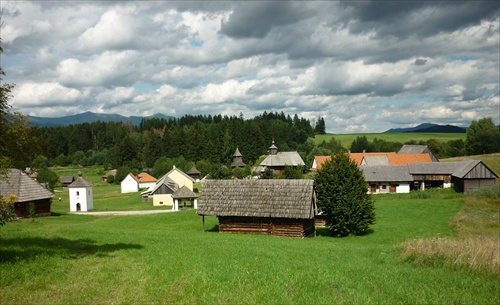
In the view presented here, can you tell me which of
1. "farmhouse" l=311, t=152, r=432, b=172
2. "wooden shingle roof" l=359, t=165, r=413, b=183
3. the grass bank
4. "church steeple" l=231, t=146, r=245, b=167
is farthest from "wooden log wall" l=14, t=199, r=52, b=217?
"church steeple" l=231, t=146, r=245, b=167

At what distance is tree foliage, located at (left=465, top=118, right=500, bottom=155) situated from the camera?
9812 cm

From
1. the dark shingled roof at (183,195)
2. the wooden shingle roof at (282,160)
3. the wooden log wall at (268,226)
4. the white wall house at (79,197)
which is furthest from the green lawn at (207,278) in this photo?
the wooden shingle roof at (282,160)

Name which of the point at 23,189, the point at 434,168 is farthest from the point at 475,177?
the point at 23,189

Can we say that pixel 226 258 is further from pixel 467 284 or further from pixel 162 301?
pixel 467 284

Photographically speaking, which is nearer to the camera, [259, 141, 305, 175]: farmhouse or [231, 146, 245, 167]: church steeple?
[259, 141, 305, 175]: farmhouse

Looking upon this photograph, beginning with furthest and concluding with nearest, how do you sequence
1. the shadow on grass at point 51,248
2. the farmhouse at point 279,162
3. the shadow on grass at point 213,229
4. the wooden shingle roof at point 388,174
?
the farmhouse at point 279,162
the wooden shingle roof at point 388,174
the shadow on grass at point 213,229
the shadow on grass at point 51,248

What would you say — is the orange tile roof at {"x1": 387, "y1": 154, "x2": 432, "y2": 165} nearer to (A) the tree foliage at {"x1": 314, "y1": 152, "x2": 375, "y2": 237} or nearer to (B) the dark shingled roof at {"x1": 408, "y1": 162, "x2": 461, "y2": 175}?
(B) the dark shingled roof at {"x1": 408, "y1": 162, "x2": 461, "y2": 175}

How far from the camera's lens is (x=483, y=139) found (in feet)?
325

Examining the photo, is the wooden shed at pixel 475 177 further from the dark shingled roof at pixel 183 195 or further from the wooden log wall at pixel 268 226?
the dark shingled roof at pixel 183 195

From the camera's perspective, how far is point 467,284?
37.5 feet

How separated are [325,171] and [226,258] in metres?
19.5

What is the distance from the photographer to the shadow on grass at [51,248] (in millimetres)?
12508

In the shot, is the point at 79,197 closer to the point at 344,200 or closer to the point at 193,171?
the point at 193,171

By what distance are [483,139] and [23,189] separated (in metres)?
102
